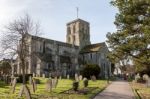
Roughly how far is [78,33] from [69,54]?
8.30 meters

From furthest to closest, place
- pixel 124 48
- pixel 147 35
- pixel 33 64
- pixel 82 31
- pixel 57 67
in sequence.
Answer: pixel 82 31
pixel 57 67
pixel 33 64
pixel 124 48
pixel 147 35

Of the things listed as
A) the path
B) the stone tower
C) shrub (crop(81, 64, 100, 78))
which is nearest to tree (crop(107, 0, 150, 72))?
the path

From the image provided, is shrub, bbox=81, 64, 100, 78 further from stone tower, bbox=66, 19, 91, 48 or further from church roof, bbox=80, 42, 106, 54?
stone tower, bbox=66, 19, 91, 48

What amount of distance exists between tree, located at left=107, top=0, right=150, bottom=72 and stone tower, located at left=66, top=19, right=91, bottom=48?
5516 cm

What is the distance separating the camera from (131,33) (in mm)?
24703

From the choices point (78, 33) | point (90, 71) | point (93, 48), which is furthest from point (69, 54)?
point (90, 71)

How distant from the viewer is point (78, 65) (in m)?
76.1

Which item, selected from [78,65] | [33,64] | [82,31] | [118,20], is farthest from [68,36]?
[118,20]

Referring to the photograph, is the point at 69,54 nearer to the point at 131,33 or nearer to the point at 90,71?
the point at 90,71

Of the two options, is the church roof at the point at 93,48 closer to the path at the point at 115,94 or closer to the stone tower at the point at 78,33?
the stone tower at the point at 78,33

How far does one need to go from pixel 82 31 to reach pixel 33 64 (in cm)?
2314

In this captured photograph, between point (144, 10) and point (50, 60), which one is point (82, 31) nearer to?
point (50, 60)

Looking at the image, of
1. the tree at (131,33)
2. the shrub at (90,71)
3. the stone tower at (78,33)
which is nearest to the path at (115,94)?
the tree at (131,33)

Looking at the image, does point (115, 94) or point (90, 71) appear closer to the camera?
point (115, 94)
